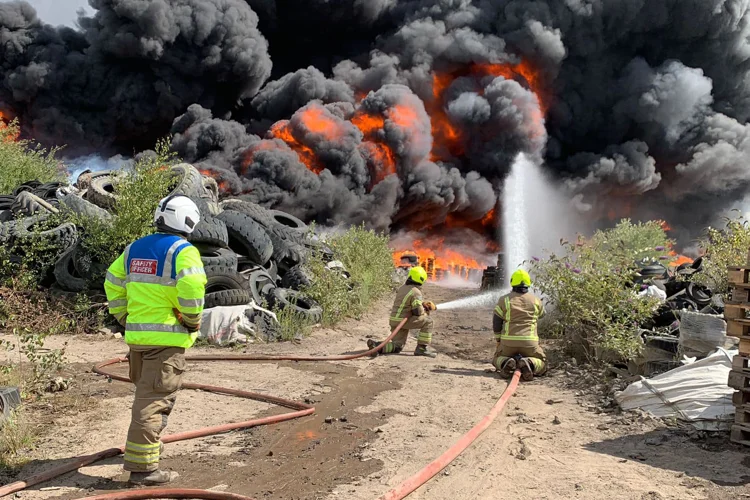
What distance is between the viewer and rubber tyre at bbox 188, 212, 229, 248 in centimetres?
1060

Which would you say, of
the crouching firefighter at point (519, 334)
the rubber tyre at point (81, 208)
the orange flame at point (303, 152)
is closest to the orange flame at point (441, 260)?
the orange flame at point (303, 152)

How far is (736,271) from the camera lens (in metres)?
5.33

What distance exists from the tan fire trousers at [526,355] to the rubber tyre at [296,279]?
5293 millimetres

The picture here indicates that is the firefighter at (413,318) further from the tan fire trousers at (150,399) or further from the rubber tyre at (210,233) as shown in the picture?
the tan fire trousers at (150,399)

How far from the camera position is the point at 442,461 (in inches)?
176

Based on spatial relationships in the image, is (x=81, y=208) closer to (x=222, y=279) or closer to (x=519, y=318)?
(x=222, y=279)

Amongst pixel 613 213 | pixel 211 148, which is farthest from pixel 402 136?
pixel 613 213

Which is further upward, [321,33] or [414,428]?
[321,33]

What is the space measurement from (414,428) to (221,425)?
5.65 feet

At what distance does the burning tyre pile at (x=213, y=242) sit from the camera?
10.2 metres

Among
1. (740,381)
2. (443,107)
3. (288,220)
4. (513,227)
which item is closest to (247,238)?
(288,220)

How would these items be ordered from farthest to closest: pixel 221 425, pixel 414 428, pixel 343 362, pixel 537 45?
pixel 537 45 < pixel 343 362 < pixel 414 428 < pixel 221 425

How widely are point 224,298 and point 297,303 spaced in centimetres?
231

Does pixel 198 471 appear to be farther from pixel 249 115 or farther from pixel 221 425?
pixel 249 115
